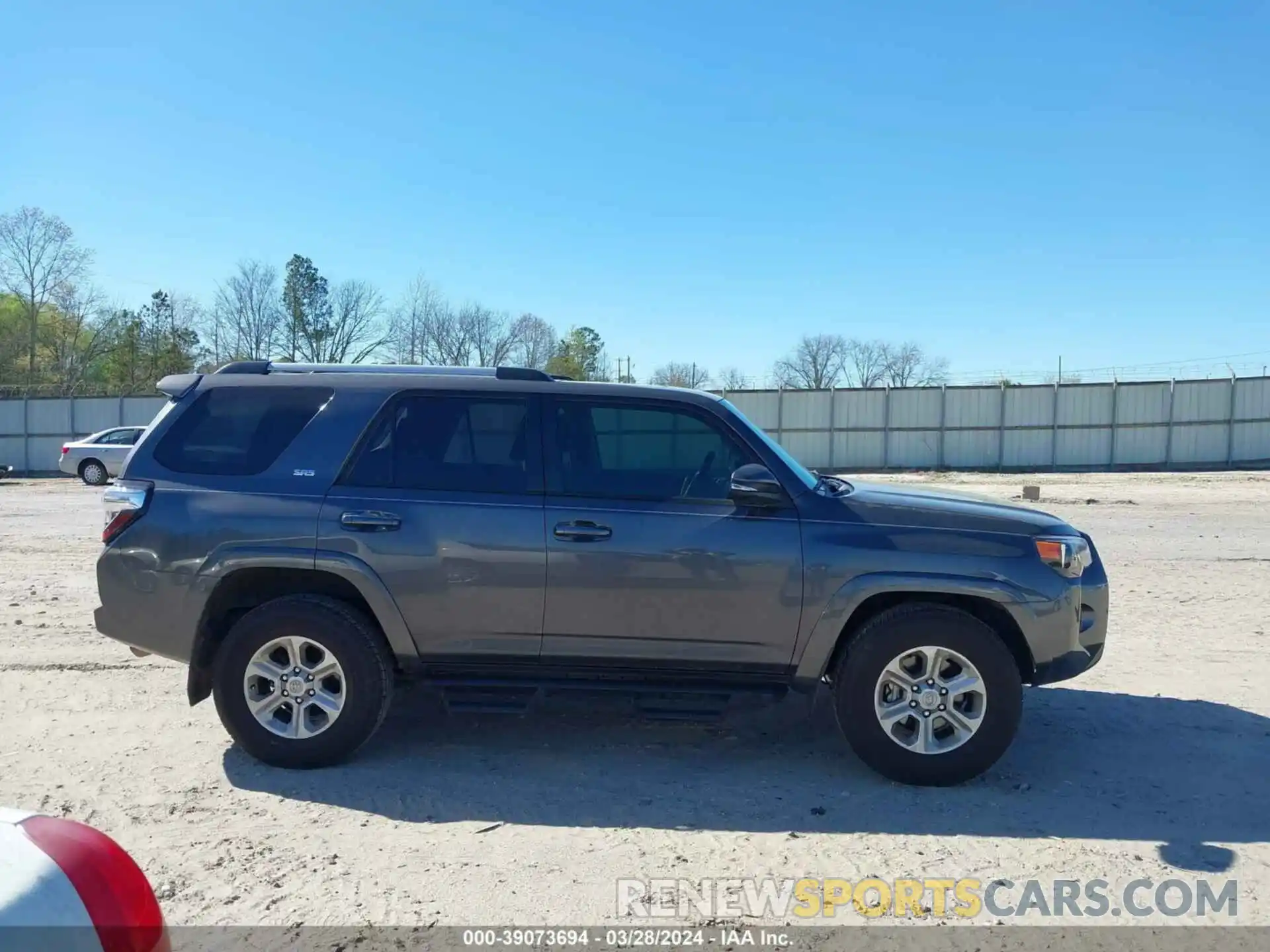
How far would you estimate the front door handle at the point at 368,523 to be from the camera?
4.59m

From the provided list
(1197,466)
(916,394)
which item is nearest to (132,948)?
(916,394)

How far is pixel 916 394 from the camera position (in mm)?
32844

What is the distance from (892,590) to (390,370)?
9.41 feet

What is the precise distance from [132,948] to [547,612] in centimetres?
293

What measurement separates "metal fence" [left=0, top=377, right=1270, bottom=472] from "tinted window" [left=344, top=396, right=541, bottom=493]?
2746 cm

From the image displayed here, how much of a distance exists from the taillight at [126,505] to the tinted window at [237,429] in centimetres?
18

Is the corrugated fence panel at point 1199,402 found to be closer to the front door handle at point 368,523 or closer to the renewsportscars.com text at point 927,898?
the renewsportscars.com text at point 927,898

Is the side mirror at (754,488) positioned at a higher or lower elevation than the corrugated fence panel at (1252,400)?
lower

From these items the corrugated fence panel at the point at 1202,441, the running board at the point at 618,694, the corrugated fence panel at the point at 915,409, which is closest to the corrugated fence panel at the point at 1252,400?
the corrugated fence panel at the point at 1202,441

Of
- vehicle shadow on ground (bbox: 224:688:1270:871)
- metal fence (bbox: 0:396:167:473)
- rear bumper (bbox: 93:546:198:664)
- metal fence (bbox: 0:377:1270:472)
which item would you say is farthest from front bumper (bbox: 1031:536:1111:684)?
metal fence (bbox: 0:396:167:473)

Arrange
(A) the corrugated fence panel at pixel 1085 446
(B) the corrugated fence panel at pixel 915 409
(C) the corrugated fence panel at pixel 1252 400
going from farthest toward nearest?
(B) the corrugated fence panel at pixel 915 409 < (A) the corrugated fence panel at pixel 1085 446 < (C) the corrugated fence panel at pixel 1252 400

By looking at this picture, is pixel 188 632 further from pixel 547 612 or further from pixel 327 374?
pixel 547 612

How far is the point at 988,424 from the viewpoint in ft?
107

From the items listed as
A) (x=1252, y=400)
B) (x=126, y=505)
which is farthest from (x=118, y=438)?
(x=1252, y=400)
